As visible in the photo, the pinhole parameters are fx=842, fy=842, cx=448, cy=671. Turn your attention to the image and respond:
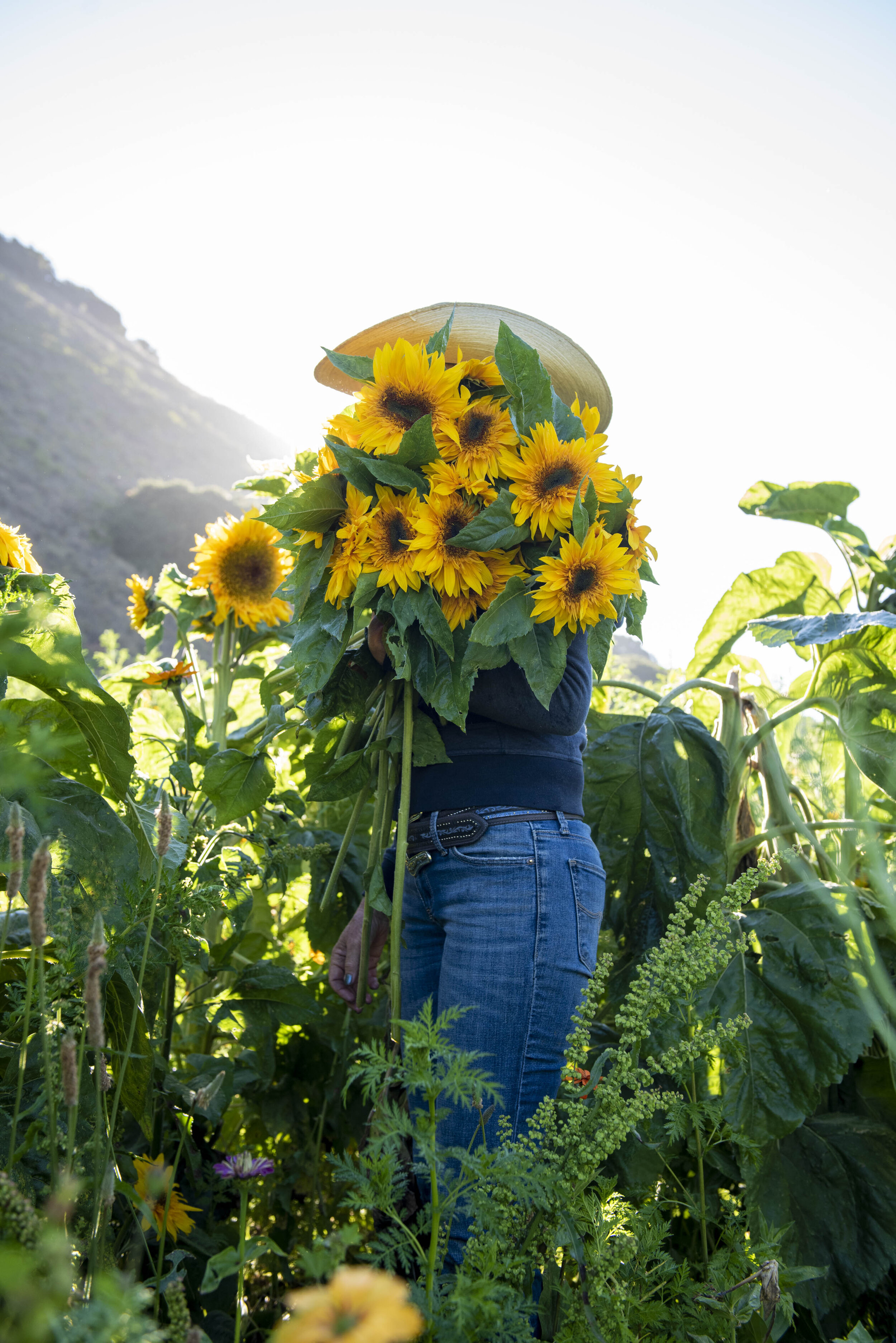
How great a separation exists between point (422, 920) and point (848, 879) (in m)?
1.00

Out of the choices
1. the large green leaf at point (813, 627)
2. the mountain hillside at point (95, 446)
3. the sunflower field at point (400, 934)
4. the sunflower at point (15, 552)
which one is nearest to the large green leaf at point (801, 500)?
the sunflower field at point (400, 934)

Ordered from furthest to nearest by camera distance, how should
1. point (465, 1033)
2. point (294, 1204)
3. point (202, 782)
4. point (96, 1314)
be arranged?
point (294, 1204), point (202, 782), point (465, 1033), point (96, 1314)

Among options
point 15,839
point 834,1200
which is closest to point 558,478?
point 15,839

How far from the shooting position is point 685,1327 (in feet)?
2.75

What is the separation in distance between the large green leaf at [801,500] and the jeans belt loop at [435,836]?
1.46 meters

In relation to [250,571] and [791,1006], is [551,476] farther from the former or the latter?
[791,1006]

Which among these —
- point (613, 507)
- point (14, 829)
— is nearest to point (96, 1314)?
point (14, 829)

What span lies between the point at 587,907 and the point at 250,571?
1.06 m

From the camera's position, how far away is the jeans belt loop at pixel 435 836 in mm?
1225

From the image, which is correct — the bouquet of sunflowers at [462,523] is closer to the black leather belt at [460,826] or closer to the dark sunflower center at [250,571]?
the black leather belt at [460,826]

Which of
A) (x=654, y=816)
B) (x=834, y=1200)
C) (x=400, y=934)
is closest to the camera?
(x=400, y=934)

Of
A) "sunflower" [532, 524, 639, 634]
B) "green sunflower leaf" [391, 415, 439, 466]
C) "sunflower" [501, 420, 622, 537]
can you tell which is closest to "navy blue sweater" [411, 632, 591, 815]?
"sunflower" [532, 524, 639, 634]

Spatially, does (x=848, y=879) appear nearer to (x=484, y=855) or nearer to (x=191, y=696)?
(x=484, y=855)

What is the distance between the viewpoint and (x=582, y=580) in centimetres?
115
